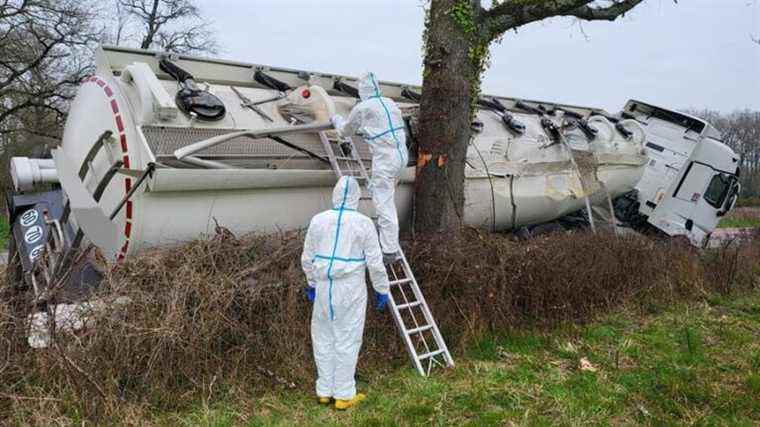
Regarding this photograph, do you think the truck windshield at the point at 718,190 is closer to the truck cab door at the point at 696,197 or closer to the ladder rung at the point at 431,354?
the truck cab door at the point at 696,197

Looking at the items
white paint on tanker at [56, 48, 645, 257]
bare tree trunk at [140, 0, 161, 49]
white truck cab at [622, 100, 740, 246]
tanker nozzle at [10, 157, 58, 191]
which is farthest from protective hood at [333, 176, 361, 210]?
bare tree trunk at [140, 0, 161, 49]

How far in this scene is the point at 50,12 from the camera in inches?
902

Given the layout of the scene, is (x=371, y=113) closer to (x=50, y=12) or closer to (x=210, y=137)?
(x=210, y=137)

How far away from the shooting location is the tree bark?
6113 millimetres

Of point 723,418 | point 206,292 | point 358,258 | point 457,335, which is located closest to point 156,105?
point 206,292

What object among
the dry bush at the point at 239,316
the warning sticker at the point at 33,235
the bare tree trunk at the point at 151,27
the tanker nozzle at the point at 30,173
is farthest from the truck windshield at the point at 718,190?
the bare tree trunk at the point at 151,27

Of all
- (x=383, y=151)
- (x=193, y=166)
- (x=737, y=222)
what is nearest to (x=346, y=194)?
(x=383, y=151)

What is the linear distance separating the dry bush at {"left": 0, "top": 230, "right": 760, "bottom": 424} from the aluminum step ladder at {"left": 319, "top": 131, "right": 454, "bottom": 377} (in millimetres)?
170

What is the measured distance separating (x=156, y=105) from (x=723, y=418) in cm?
470

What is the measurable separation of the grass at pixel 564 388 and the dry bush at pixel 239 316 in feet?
0.70

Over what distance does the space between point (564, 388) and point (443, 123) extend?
2765mm

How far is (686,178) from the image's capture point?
10938 mm

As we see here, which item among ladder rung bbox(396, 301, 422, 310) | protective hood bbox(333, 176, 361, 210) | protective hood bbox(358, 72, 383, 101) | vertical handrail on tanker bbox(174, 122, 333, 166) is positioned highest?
protective hood bbox(358, 72, 383, 101)

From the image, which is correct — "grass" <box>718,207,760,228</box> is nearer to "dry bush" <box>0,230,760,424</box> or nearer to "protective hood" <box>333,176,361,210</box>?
"dry bush" <box>0,230,760,424</box>
